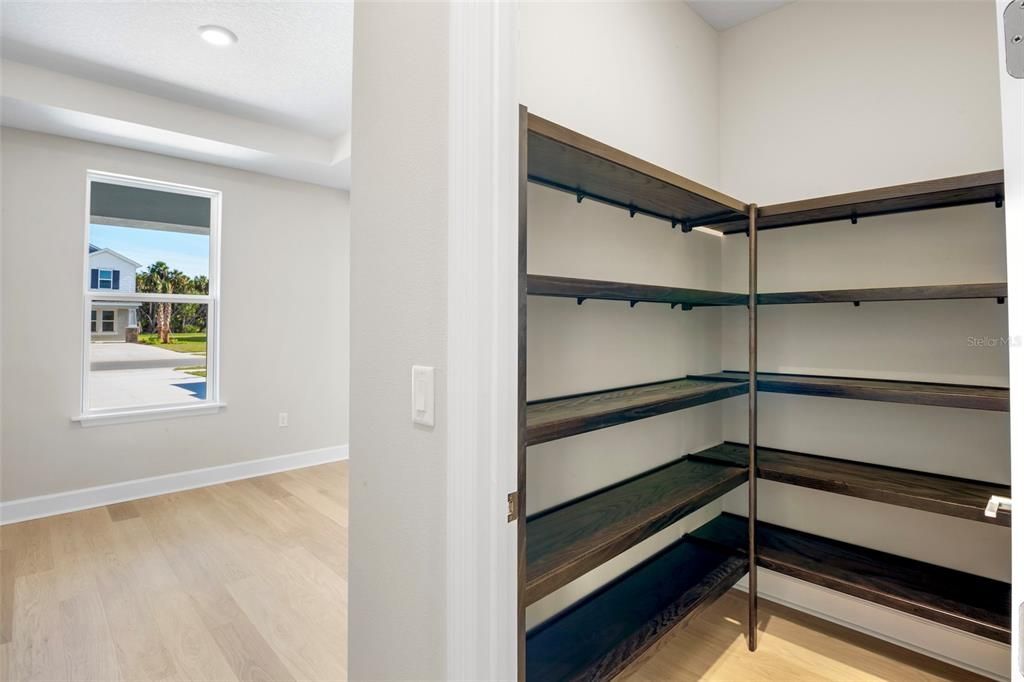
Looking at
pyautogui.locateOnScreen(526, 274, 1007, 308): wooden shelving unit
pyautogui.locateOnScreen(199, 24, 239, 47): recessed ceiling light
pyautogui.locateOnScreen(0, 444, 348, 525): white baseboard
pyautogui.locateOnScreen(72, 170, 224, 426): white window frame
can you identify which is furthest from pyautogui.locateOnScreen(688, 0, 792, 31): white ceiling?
pyautogui.locateOnScreen(0, 444, 348, 525): white baseboard

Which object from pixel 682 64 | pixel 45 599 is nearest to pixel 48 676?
pixel 45 599

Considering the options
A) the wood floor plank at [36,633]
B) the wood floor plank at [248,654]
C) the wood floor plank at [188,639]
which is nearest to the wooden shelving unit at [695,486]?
the wood floor plank at [248,654]

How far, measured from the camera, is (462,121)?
Answer: 875 millimetres

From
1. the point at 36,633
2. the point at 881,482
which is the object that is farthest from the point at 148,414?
the point at 881,482

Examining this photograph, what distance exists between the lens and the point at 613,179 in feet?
5.12

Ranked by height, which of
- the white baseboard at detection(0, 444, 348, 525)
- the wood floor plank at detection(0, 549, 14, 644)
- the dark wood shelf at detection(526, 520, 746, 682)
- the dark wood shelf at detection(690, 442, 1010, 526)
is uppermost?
the dark wood shelf at detection(690, 442, 1010, 526)

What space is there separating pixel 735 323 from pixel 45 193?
4186 mm

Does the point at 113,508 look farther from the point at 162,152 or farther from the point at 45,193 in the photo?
the point at 162,152

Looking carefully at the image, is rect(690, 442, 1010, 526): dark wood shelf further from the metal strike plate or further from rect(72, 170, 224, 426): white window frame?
rect(72, 170, 224, 426): white window frame

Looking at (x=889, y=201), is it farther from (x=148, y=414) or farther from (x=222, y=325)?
(x=148, y=414)

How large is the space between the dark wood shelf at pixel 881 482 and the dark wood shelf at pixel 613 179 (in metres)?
1.02

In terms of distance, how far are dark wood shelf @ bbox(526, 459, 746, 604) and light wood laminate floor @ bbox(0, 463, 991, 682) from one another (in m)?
0.40

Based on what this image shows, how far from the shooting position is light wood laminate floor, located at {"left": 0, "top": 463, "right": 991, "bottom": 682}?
1.86 m

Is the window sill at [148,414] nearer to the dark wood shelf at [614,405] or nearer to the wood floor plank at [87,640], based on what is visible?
the wood floor plank at [87,640]
